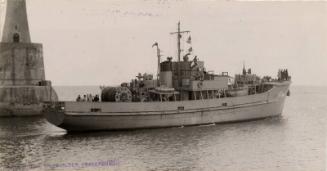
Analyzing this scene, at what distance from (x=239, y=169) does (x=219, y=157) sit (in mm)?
2353

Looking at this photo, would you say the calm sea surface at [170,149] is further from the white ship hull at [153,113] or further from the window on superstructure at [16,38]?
the window on superstructure at [16,38]

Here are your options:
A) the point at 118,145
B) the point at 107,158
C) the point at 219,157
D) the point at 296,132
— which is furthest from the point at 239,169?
the point at 296,132

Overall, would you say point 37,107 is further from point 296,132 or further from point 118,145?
point 296,132

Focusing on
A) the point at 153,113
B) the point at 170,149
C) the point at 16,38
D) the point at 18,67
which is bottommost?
the point at 170,149

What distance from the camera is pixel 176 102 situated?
27.9 m

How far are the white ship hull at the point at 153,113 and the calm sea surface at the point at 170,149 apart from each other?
60 centimetres

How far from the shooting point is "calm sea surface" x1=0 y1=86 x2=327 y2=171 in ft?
58.2

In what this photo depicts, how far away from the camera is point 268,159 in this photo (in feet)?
63.0

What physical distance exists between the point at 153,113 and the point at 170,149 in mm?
6203

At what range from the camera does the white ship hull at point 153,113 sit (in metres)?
25.2

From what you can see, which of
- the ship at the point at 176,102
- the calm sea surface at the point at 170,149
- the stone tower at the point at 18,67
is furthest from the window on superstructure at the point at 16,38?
the ship at the point at 176,102

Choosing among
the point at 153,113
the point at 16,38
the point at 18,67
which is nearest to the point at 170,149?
the point at 153,113

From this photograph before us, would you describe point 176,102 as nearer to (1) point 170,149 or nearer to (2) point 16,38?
(1) point 170,149

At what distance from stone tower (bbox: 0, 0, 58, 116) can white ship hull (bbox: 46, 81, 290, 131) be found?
449 inches
